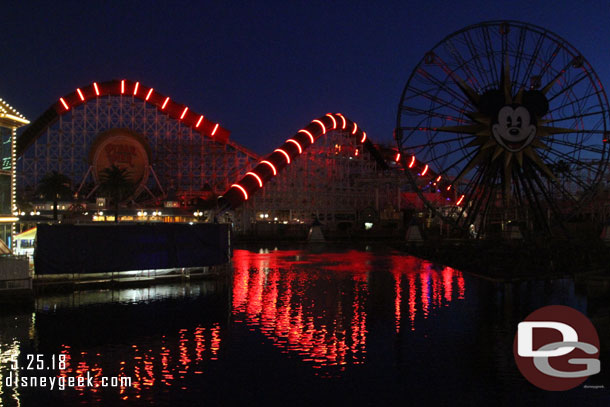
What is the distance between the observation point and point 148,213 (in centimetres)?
5453

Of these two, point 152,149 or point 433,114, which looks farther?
point 152,149

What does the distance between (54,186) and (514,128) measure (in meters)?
44.1

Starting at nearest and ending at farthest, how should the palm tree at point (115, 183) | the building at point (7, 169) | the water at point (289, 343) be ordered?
the water at point (289, 343)
the building at point (7, 169)
the palm tree at point (115, 183)

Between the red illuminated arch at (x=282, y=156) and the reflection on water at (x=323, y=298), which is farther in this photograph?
the red illuminated arch at (x=282, y=156)

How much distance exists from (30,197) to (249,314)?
53981 mm

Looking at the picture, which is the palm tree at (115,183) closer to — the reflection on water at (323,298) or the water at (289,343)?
the reflection on water at (323,298)

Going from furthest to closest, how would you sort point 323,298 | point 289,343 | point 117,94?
1. point 117,94
2. point 323,298
3. point 289,343

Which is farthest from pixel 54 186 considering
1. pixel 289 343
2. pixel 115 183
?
pixel 289 343

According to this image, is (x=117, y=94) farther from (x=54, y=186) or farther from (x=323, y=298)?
(x=323, y=298)

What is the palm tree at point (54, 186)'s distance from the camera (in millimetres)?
59219

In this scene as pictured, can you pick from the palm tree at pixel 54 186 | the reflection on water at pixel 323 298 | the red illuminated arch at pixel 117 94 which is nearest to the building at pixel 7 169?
the reflection on water at pixel 323 298

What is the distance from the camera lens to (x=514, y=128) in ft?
115

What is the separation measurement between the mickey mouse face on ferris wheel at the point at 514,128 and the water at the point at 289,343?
1341cm

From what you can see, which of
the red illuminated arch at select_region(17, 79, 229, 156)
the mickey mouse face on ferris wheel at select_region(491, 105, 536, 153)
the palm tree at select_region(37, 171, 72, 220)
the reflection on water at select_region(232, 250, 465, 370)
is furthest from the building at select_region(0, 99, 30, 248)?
the red illuminated arch at select_region(17, 79, 229, 156)
